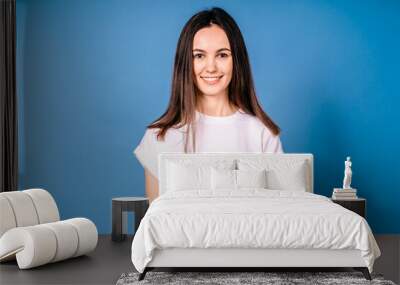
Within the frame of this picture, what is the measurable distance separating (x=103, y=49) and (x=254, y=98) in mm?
1660

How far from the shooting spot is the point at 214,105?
23.6 ft

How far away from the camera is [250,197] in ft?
18.5

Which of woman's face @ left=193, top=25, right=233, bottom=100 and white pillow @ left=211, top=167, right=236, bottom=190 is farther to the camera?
woman's face @ left=193, top=25, right=233, bottom=100

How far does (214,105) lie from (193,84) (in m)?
0.31

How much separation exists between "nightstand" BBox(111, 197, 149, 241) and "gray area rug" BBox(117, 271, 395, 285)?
64.8 inches

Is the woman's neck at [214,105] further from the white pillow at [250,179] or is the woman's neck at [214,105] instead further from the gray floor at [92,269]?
the gray floor at [92,269]

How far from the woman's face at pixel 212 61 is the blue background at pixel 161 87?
29cm

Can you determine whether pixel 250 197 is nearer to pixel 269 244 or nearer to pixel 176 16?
pixel 269 244

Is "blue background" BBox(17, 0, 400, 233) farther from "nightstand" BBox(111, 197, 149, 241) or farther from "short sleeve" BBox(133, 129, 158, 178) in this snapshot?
"nightstand" BBox(111, 197, 149, 241)

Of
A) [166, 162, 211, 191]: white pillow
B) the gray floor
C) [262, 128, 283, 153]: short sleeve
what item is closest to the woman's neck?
[262, 128, 283, 153]: short sleeve

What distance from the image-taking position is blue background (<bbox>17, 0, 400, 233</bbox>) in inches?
285

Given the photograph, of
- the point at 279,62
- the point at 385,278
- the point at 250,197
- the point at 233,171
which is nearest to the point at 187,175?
the point at 233,171

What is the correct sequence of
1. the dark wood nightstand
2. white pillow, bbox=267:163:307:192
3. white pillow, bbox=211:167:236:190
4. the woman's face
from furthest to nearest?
the woman's face
the dark wood nightstand
white pillow, bbox=267:163:307:192
white pillow, bbox=211:167:236:190

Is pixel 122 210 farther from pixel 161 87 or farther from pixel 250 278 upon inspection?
pixel 250 278
